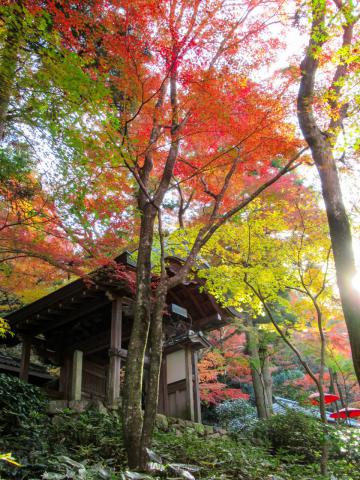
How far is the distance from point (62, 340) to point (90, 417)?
18.0 feet

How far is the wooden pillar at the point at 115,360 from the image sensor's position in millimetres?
8832

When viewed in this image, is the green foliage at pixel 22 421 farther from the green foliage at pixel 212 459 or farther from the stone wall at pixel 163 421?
the green foliage at pixel 212 459

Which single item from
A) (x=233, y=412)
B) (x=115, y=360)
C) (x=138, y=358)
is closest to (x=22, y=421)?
(x=138, y=358)

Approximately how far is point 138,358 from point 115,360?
3773 mm

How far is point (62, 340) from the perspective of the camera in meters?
12.5

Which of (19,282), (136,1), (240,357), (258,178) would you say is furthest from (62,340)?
(258,178)

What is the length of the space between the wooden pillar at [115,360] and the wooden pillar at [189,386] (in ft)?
9.54

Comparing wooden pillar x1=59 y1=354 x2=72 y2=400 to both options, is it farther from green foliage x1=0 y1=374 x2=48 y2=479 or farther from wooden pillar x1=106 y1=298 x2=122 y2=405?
green foliage x1=0 y1=374 x2=48 y2=479

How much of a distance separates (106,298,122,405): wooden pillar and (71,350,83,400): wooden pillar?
2179 millimetres

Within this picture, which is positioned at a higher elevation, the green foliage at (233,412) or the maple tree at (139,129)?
the maple tree at (139,129)

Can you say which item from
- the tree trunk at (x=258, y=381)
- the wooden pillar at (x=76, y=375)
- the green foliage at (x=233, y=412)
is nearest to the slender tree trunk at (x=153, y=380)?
the wooden pillar at (x=76, y=375)

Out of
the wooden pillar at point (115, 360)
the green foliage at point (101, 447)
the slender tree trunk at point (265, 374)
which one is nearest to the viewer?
the green foliage at point (101, 447)

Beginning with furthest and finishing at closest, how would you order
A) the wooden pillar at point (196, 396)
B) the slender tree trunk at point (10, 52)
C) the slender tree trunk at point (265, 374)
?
the slender tree trunk at point (265, 374), the wooden pillar at point (196, 396), the slender tree trunk at point (10, 52)

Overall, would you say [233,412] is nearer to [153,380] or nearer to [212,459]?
[212,459]
